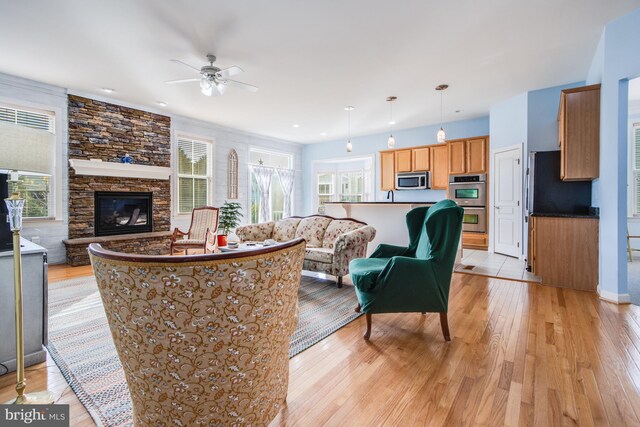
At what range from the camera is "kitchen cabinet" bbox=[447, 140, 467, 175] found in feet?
19.9

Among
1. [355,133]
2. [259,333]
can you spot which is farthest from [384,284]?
[355,133]

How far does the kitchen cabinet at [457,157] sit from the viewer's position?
239 inches

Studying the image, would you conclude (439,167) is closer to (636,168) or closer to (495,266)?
(495,266)

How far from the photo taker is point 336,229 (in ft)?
13.2

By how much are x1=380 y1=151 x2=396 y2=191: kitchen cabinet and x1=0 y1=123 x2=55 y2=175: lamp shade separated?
6447 millimetres

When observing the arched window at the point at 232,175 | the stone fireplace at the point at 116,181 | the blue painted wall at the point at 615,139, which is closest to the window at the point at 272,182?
the arched window at the point at 232,175

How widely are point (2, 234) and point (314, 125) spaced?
552 cm

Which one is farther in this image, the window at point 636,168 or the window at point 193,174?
the window at point 193,174

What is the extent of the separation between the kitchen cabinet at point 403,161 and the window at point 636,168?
3767mm

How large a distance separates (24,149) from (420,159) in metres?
6.54

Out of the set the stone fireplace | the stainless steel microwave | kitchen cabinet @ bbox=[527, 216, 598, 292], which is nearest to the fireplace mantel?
the stone fireplace

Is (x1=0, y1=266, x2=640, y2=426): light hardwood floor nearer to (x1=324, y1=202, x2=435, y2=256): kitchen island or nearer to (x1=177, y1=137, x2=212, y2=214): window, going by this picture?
(x1=324, y1=202, x2=435, y2=256): kitchen island

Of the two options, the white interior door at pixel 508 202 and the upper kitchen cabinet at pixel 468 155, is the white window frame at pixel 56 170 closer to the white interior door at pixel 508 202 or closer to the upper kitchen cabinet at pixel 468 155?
the upper kitchen cabinet at pixel 468 155

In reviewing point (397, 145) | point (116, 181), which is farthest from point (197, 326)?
point (397, 145)
